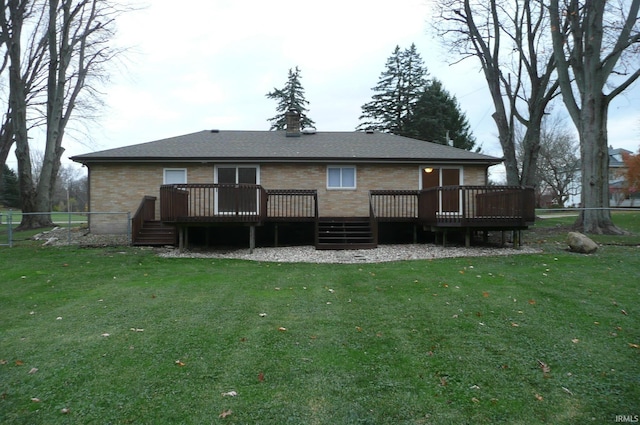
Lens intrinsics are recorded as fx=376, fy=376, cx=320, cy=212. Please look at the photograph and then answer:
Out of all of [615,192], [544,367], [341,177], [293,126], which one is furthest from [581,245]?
[615,192]

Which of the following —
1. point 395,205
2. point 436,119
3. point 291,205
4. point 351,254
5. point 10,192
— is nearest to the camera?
point 351,254

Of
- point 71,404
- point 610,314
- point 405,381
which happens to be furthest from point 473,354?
point 71,404

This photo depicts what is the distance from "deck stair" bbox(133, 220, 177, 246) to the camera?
12.0m

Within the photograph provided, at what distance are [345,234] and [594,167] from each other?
8798mm

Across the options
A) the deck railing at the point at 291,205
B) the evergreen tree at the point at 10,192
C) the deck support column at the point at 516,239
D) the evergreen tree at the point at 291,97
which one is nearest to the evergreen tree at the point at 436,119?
the evergreen tree at the point at 291,97

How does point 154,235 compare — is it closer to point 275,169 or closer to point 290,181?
point 275,169

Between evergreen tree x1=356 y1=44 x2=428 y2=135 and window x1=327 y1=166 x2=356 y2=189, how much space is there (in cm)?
2429

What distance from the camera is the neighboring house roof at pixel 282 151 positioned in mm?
13516

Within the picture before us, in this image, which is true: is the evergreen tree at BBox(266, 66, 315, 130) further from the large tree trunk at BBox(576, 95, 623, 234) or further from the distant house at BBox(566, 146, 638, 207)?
the large tree trunk at BBox(576, 95, 623, 234)

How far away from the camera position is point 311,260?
31.5ft

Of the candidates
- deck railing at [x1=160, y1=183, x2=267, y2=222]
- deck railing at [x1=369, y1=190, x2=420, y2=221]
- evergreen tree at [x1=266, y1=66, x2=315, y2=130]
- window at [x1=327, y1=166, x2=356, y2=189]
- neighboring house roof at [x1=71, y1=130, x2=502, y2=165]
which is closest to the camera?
deck railing at [x1=160, y1=183, x2=267, y2=222]

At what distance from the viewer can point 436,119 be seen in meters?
34.3

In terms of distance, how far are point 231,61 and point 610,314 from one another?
58.1 feet

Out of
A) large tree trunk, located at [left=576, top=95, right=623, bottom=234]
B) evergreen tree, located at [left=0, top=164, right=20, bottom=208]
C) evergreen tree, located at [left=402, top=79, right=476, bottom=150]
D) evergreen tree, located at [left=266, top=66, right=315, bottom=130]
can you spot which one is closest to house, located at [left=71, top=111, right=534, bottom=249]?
large tree trunk, located at [left=576, top=95, right=623, bottom=234]
